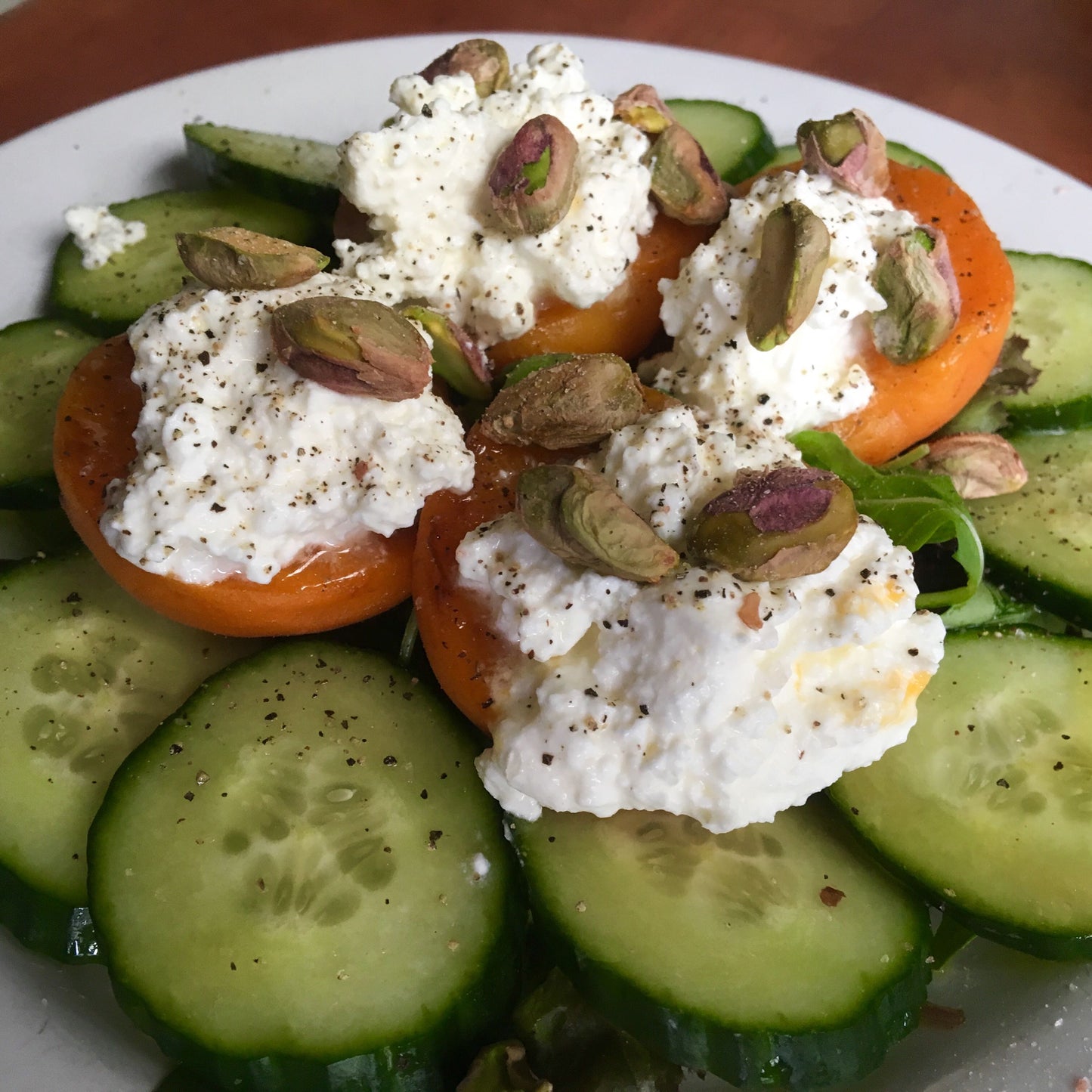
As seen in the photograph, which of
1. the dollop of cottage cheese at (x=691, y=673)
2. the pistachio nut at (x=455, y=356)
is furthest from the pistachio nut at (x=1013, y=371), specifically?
the pistachio nut at (x=455, y=356)

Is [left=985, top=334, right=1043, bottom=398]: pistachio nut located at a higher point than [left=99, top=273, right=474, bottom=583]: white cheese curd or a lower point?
lower

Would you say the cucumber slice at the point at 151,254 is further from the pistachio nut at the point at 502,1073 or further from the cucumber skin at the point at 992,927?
the cucumber skin at the point at 992,927

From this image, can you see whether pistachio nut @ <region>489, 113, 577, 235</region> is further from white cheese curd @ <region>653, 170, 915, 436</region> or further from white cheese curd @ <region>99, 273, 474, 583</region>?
white cheese curd @ <region>99, 273, 474, 583</region>

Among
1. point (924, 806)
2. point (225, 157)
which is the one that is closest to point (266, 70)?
point (225, 157)

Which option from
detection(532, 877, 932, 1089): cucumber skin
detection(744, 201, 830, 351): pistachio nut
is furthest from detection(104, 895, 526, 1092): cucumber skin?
detection(744, 201, 830, 351): pistachio nut

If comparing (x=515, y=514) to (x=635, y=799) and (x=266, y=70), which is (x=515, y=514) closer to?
(x=635, y=799)

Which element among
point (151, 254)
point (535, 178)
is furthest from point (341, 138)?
point (535, 178)

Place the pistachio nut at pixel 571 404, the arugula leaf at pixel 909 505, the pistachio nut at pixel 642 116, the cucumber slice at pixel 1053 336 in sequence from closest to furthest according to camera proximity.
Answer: the pistachio nut at pixel 571 404, the arugula leaf at pixel 909 505, the pistachio nut at pixel 642 116, the cucumber slice at pixel 1053 336
